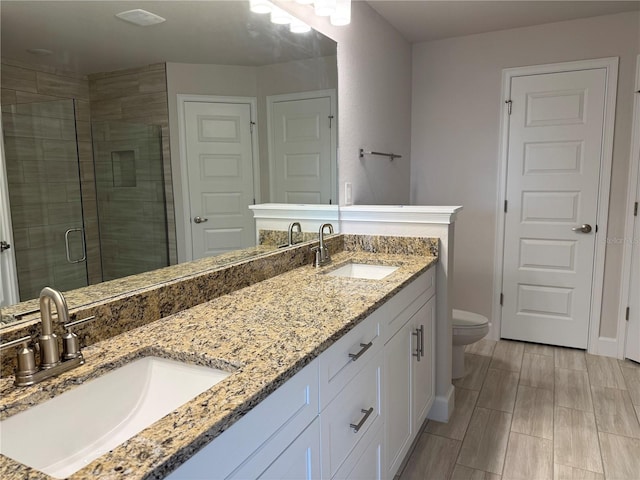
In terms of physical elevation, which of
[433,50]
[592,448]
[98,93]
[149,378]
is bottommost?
[592,448]

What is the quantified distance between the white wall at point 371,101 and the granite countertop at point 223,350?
3.44ft

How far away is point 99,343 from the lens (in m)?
1.21

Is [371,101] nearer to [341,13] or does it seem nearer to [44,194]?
[341,13]

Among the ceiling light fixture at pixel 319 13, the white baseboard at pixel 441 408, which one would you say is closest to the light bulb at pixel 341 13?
the ceiling light fixture at pixel 319 13

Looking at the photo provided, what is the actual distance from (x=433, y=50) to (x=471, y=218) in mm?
1354

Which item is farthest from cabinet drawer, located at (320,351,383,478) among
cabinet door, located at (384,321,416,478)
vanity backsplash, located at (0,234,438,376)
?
vanity backsplash, located at (0,234,438,376)

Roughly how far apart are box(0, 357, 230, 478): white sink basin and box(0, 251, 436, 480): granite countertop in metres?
0.02

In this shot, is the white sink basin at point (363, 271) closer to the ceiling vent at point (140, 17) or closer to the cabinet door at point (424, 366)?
the cabinet door at point (424, 366)

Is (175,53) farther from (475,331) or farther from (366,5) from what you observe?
(475,331)

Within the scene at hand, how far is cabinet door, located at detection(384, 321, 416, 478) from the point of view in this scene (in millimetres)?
1752

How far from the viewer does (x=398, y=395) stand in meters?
1.86

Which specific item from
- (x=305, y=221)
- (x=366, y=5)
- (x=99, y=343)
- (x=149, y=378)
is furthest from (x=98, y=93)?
(x=366, y=5)

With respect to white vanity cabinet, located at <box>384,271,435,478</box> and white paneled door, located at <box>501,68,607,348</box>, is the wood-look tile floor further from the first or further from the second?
white paneled door, located at <box>501,68,607,348</box>

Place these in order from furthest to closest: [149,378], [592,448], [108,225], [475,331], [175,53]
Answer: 1. [475,331]
2. [592,448]
3. [175,53]
4. [108,225]
5. [149,378]
